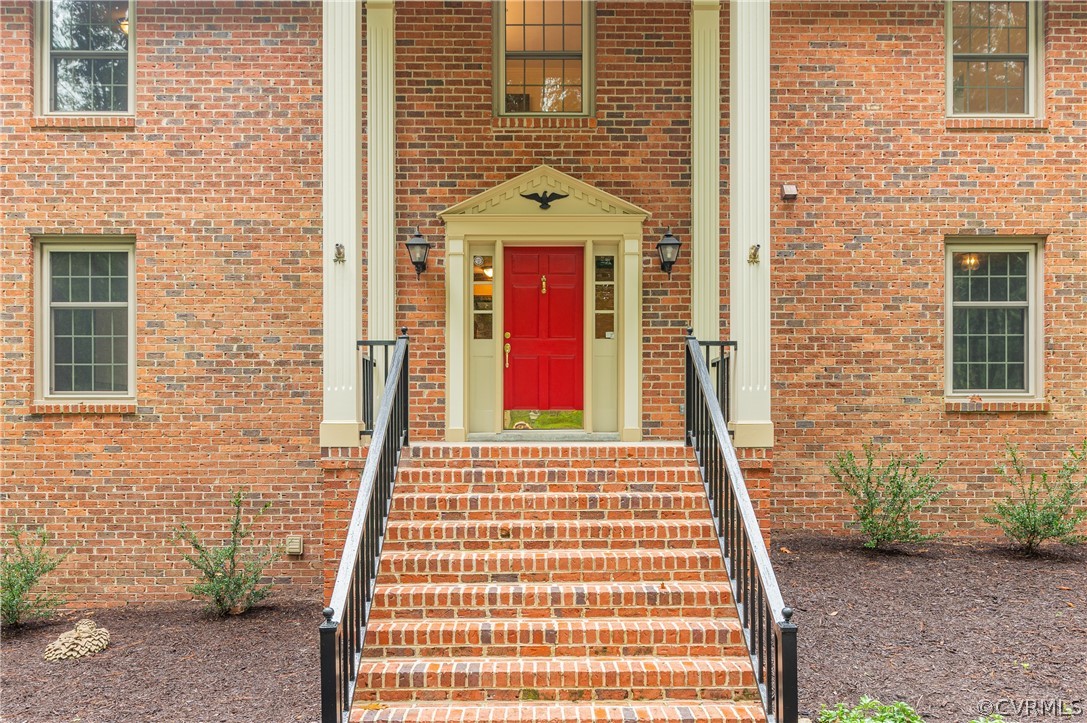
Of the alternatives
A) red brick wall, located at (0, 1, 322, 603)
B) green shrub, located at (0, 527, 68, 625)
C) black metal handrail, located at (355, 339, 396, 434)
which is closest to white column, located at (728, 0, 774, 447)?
black metal handrail, located at (355, 339, 396, 434)

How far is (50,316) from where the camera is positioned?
21.5 feet

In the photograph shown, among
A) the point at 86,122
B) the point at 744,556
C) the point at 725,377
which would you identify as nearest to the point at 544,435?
the point at 725,377

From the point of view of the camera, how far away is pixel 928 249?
6766 millimetres

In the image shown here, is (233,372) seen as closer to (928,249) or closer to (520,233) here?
(520,233)

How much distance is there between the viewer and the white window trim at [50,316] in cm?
648

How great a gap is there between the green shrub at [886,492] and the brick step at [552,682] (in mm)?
3209

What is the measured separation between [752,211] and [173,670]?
543 centimetres

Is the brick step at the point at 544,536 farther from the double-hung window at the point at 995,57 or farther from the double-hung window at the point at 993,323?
the double-hung window at the point at 995,57

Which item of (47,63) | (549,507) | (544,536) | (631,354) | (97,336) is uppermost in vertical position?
(47,63)

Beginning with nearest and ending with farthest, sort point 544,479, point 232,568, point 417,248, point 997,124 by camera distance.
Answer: point 544,479, point 232,568, point 417,248, point 997,124

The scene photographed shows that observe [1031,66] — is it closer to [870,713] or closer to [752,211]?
[752,211]

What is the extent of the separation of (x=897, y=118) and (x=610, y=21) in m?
2.99

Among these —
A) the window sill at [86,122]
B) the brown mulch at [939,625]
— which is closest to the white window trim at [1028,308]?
the brown mulch at [939,625]

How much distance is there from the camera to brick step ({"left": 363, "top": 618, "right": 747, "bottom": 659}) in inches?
153
